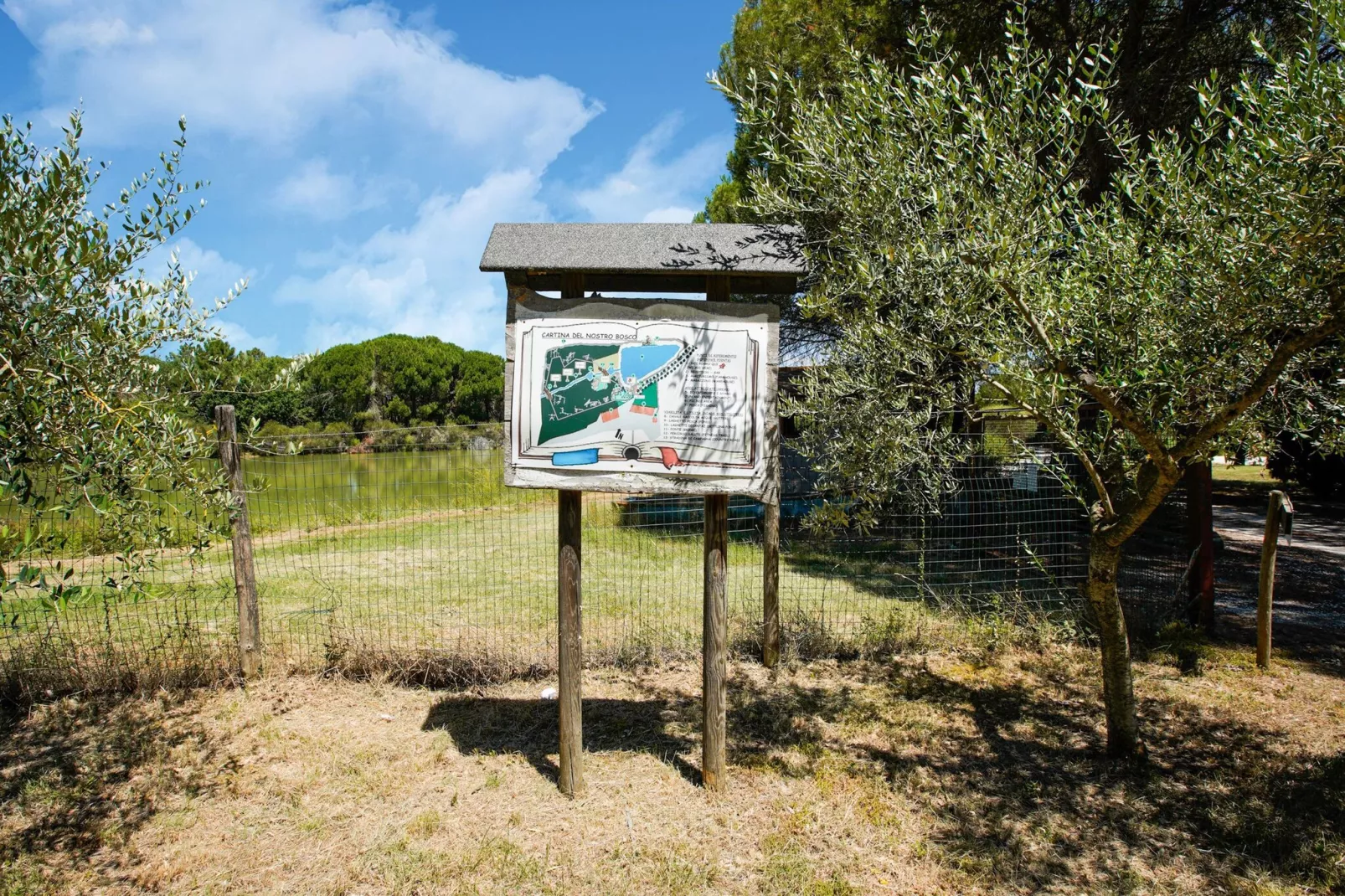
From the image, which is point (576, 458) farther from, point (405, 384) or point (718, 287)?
point (405, 384)

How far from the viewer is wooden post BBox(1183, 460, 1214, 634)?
6.66 meters

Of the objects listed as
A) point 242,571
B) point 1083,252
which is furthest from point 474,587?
point 1083,252

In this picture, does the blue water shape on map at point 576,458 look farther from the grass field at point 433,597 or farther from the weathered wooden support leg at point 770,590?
the weathered wooden support leg at point 770,590

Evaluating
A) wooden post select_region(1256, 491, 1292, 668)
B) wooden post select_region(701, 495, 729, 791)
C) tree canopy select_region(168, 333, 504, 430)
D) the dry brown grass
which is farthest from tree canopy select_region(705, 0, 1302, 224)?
tree canopy select_region(168, 333, 504, 430)

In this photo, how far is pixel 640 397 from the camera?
4371 millimetres

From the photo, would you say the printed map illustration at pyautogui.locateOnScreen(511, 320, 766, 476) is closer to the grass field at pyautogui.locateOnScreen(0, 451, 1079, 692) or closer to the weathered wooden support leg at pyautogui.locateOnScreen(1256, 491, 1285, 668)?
the grass field at pyautogui.locateOnScreen(0, 451, 1079, 692)

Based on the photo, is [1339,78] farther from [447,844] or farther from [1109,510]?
[447,844]

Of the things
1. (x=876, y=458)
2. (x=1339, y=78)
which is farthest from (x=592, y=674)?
(x=1339, y=78)

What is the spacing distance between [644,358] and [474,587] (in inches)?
231

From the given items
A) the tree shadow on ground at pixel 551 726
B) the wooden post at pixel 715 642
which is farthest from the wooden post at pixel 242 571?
the wooden post at pixel 715 642

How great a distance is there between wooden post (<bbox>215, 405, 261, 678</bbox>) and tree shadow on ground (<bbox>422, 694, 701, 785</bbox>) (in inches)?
59.1

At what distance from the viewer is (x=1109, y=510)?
183 inches

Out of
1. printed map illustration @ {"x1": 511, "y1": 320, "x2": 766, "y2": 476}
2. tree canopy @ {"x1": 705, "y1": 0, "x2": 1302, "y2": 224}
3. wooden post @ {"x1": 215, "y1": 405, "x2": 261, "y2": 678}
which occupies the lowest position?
wooden post @ {"x1": 215, "y1": 405, "x2": 261, "y2": 678}

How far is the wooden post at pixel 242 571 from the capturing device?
232 inches
